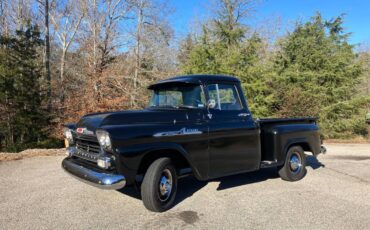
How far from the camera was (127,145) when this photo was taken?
435 cm

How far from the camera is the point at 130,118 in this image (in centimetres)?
468

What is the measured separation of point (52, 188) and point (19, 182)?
910 mm

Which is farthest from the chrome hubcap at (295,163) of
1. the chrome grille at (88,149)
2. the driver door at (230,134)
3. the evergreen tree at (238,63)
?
the evergreen tree at (238,63)

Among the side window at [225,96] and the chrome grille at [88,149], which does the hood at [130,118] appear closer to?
the chrome grille at [88,149]

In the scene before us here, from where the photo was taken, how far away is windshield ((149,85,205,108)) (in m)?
5.45

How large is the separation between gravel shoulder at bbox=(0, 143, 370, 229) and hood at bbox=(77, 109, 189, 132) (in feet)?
4.26

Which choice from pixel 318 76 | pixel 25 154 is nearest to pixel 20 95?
pixel 25 154

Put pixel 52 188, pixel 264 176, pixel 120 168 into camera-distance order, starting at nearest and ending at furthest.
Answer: pixel 120 168
pixel 52 188
pixel 264 176

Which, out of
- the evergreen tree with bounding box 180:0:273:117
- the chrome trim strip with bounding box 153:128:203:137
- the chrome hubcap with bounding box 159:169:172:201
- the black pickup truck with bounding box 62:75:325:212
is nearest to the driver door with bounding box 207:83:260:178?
the black pickup truck with bounding box 62:75:325:212

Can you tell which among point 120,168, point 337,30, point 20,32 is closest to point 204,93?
point 120,168

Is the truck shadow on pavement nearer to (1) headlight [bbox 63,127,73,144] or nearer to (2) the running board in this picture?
(2) the running board

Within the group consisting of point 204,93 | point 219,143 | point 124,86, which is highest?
point 124,86

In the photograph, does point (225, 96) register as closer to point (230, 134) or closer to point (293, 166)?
point (230, 134)

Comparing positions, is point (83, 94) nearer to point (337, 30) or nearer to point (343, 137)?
point (343, 137)
